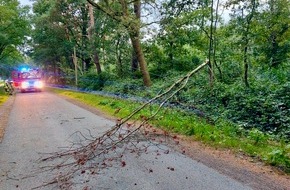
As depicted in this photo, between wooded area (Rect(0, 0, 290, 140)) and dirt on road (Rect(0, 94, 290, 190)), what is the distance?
7.33ft

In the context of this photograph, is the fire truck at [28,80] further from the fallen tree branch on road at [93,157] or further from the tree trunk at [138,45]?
the fallen tree branch on road at [93,157]

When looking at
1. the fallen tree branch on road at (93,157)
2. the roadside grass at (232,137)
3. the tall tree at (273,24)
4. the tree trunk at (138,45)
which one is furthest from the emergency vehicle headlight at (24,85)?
the fallen tree branch on road at (93,157)

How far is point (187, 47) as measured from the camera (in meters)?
18.6

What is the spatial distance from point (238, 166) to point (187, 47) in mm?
14307

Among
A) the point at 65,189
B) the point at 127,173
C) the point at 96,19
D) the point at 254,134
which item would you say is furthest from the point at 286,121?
the point at 96,19

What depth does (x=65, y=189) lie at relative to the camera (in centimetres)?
Result: 420

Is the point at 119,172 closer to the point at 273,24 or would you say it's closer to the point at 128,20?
the point at 273,24

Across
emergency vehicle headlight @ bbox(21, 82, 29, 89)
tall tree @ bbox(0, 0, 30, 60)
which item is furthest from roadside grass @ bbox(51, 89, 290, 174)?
tall tree @ bbox(0, 0, 30, 60)

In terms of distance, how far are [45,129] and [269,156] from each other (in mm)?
6656

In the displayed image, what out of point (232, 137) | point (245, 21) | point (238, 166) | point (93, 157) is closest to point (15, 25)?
point (245, 21)

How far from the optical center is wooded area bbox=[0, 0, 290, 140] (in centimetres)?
922

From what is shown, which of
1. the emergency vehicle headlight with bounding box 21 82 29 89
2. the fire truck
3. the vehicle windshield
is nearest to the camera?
the emergency vehicle headlight with bounding box 21 82 29 89

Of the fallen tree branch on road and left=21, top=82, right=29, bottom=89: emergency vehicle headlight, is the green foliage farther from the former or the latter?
the fallen tree branch on road

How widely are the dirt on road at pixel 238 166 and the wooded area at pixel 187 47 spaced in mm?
2234
